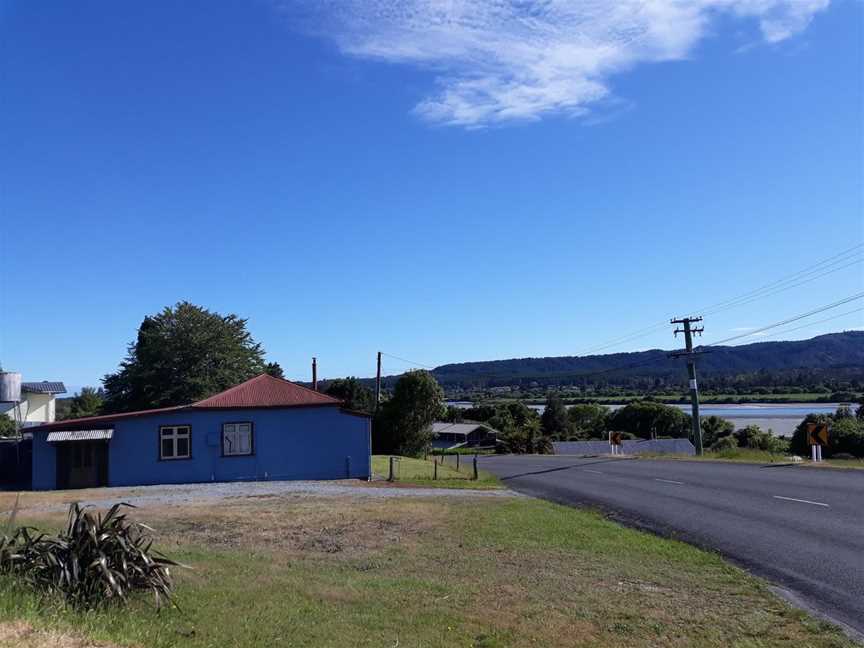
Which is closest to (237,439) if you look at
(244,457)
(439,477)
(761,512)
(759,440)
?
(244,457)

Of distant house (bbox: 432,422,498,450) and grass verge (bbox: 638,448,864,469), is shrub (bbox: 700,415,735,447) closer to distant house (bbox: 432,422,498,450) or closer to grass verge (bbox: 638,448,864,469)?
distant house (bbox: 432,422,498,450)

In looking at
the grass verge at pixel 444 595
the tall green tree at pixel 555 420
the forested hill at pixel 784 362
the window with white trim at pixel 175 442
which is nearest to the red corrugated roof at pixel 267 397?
the window with white trim at pixel 175 442

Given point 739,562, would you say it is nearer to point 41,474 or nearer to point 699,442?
point 41,474

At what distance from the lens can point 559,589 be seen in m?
9.84

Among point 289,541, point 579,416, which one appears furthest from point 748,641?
point 579,416

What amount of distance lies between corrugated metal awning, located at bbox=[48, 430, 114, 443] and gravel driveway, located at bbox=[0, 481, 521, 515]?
6.02ft

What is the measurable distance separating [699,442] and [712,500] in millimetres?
26816

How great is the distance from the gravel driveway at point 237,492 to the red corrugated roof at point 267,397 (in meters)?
2.91

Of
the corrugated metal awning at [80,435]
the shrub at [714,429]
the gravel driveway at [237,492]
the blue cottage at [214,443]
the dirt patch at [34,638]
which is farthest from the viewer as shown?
the shrub at [714,429]

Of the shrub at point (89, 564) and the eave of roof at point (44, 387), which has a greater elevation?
the eave of roof at point (44, 387)

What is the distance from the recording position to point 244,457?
96.8 ft

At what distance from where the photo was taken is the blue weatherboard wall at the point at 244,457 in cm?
2850

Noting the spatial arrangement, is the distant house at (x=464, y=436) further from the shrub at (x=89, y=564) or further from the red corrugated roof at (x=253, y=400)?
the shrub at (x=89, y=564)

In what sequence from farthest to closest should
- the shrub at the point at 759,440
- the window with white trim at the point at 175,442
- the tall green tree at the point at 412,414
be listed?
the shrub at the point at 759,440
the tall green tree at the point at 412,414
the window with white trim at the point at 175,442
